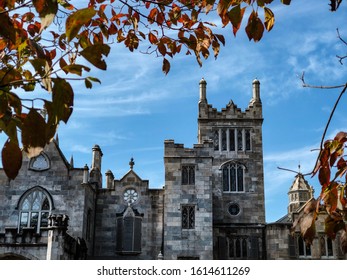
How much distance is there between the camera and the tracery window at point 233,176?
1388 inches

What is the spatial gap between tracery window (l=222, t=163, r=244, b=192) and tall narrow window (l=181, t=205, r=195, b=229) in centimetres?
526

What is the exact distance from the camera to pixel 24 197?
28797 millimetres

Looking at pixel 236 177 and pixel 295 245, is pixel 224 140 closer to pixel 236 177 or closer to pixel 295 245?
pixel 236 177

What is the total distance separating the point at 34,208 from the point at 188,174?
29.5 feet

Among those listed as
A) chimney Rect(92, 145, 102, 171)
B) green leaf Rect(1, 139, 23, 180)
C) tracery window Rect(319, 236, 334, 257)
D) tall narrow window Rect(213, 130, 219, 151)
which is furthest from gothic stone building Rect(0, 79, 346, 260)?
green leaf Rect(1, 139, 23, 180)

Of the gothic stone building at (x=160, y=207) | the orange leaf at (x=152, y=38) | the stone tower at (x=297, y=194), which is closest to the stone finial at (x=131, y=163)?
the gothic stone building at (x=160, y=207)

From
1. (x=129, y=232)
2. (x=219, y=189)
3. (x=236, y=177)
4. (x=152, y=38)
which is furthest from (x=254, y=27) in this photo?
(x=236, y=177)

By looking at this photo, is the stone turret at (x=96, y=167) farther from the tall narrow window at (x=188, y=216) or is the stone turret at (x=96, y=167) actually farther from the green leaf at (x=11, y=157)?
the green leaf at (x=11, y=157)

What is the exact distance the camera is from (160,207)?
31.5m

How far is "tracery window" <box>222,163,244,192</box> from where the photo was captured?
116 ft

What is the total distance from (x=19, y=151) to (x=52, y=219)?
2188 centimetres

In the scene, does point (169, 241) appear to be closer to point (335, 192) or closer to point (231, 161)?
point (231, 161)

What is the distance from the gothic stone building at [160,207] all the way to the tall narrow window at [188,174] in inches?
2.3
